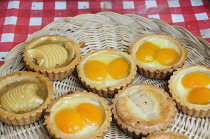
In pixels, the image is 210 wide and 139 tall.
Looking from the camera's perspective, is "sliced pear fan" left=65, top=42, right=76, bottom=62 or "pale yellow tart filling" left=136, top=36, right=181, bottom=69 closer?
"pale yellow tart filling" left=136, top=36, right=181, bottom=69

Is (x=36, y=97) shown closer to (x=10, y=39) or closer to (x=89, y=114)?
(x=89, y=114)

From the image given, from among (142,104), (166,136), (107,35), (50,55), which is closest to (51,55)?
(50,55)

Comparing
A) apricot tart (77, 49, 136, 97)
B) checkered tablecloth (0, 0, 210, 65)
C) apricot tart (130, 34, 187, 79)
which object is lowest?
checkered tablecloth (0, 0, 210, 65)

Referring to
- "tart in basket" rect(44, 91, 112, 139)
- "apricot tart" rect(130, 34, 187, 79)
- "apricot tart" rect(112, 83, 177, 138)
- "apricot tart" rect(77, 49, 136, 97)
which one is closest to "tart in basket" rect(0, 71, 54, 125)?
"tart in basket" rect(44, 91, 112, 139)

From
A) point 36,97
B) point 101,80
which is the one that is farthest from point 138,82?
point 36,97

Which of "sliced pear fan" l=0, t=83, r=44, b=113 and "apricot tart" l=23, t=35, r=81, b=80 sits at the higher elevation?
"apricot tart" l=23, t=35, r=81, b=80

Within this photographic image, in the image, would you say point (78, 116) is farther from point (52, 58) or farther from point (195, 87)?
point (195, 87)

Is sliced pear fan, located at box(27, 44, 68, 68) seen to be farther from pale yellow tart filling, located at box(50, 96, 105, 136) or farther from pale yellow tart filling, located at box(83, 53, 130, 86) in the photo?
pale yellow tart filling, located at box(50, 96, 105, 136)
